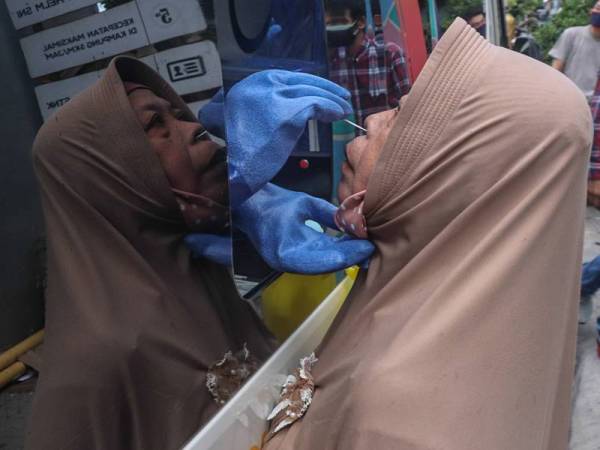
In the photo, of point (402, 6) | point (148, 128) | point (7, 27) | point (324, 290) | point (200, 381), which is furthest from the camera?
point (402, 6)

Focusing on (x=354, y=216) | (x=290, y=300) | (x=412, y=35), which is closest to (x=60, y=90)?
(x=354, y=216)

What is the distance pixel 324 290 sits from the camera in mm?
1821

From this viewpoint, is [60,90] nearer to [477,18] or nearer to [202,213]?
[202,213]

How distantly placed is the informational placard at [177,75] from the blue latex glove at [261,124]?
8 centimetres

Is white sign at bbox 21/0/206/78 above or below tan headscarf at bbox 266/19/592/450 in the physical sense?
above

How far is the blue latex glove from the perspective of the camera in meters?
1.15

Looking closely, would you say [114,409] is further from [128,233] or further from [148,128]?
[148,128]

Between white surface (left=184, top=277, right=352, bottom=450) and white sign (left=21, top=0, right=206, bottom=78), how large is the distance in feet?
2.45

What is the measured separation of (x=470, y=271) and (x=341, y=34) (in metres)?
1.00

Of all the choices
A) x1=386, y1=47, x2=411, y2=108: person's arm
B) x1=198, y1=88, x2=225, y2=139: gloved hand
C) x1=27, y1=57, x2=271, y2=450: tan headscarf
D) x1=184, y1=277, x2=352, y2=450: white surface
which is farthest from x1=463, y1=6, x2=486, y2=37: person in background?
x1=27, y1=57, x2=271, y2=450: tan headscarf

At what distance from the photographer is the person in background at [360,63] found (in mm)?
1703

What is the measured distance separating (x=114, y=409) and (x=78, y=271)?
290 mm

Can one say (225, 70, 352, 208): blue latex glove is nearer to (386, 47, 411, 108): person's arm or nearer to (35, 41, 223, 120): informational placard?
(35, 41, 223, 120): informational placard

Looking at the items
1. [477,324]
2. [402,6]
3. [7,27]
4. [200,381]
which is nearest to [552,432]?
[477,324]
